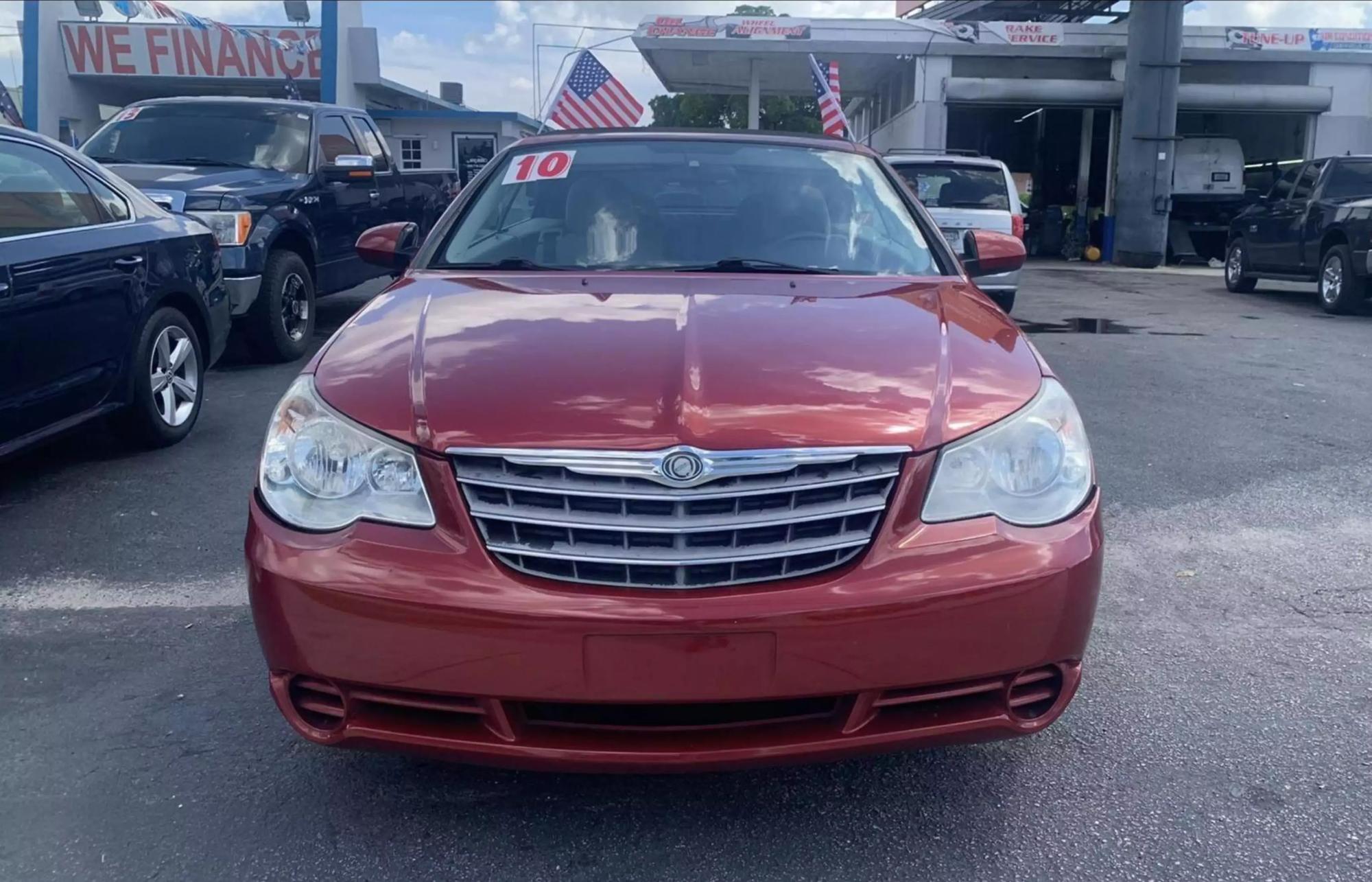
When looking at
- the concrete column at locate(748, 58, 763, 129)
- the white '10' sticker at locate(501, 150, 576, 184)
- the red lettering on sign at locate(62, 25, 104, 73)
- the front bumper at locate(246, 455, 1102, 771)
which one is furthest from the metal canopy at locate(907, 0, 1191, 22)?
the front bumper at locate(246, 455, 1102, 771)

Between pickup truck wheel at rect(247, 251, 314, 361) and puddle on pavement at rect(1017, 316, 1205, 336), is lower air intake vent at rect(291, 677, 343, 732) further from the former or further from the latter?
puddle on pavement at rect(1017, 316, 1205, 336)

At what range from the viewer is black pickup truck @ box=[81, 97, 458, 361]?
7.99 metres

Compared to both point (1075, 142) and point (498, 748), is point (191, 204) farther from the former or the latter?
point (1075, 142)

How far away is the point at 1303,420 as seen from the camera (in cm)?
706

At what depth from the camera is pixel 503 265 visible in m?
3.86

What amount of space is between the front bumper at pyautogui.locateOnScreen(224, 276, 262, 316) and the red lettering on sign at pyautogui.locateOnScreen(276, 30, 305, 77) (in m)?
22.2

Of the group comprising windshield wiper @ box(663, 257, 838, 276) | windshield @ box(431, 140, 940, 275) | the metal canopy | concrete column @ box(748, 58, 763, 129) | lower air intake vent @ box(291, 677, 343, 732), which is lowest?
lower air intake vent @ box(291, 677, 343, 732)

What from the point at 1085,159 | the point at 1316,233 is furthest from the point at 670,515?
the point at 1085,159

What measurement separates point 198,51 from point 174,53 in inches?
21.8

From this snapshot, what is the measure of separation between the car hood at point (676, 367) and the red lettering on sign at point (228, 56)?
2820cm

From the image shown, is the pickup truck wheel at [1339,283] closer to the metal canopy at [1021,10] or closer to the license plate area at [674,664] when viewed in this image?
the license plate area at [674,664]

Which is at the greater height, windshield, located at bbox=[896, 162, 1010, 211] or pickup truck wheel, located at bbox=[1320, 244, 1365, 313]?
windshield, located at bbox=[896, 162, 1010, 211]

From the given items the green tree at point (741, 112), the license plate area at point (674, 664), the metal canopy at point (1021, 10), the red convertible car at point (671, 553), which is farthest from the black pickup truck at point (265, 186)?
the green tree at point (741, 112)

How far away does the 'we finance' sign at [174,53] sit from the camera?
2819 centimetres
